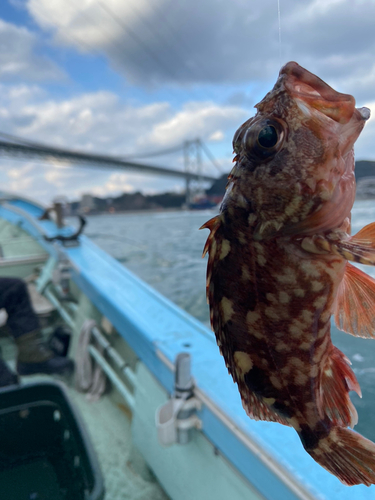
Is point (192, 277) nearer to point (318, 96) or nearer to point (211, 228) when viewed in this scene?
point (211, 228)

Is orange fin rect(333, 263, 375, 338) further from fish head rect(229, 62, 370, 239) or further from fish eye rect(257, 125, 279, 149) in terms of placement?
fish eye rect(257, 125, 279, 149)

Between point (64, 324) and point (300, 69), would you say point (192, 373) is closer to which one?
point (300, 69)

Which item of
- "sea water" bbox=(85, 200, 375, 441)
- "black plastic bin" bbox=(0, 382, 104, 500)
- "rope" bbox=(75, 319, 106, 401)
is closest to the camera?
"black plastic bin" bbox=(0, 382, 104, 500)

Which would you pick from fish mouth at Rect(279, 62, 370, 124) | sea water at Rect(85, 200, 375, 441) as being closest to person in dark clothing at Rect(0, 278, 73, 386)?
sea water at Rect(85, 200, 375, 441)

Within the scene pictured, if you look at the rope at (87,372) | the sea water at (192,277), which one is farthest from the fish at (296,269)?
the rope at (87,372)

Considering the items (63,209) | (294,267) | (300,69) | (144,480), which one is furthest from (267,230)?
(63,209)

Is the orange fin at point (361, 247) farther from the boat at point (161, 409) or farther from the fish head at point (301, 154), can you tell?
the boat at point (161, 409)

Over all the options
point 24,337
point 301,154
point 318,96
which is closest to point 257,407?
point 301,154
